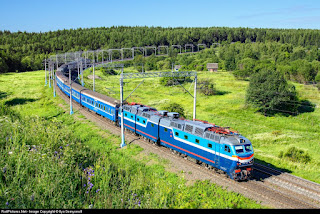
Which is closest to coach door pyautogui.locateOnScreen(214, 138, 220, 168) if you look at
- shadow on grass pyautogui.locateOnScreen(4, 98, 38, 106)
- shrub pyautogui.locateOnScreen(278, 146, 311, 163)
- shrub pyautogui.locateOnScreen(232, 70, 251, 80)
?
shrub pyautogui.locateOnScreen(278, 146, 311, 163)

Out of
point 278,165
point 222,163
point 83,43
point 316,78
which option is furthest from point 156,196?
point 83,43

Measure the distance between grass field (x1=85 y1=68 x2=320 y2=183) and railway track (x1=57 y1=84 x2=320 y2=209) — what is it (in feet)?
9.36

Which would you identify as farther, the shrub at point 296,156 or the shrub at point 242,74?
the shrub at point 242,74

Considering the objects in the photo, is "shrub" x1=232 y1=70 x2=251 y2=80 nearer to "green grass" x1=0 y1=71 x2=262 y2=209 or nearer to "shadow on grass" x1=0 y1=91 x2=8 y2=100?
"shadow on grass" x1=0 y1=91 x2=8 y2=100

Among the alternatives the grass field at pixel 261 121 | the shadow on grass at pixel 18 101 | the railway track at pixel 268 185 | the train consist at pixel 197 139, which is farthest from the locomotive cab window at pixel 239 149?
the shadow on grass at pixel 18 101

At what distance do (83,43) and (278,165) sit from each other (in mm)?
182489

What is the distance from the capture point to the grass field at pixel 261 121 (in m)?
31.1

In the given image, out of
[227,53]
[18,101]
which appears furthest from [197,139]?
[227,53]

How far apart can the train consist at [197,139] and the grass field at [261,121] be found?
6.02 m

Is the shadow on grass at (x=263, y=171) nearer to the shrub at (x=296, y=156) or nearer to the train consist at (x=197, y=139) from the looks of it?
the train consist at (x=197, y=139)

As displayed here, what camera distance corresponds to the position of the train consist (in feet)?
74.5

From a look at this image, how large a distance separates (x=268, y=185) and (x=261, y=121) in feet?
108

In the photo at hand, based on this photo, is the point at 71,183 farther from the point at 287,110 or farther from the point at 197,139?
the point at 287,110

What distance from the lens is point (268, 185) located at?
75.4ft
